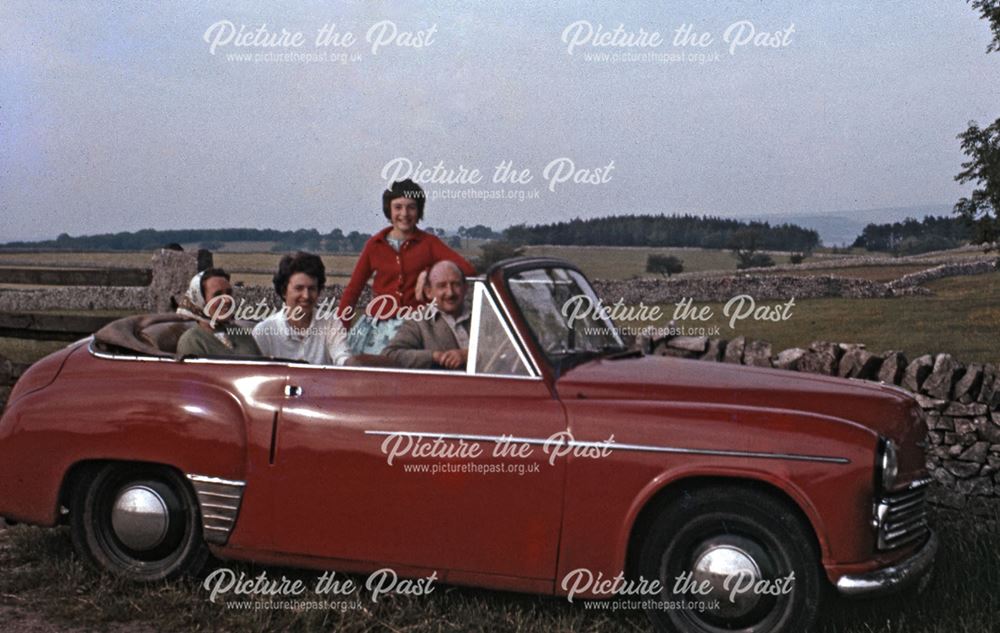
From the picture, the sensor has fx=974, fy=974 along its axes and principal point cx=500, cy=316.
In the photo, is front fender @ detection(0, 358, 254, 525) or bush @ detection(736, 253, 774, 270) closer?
front fender @ detection(0, 358, 254, 525)

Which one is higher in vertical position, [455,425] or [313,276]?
[313,276]

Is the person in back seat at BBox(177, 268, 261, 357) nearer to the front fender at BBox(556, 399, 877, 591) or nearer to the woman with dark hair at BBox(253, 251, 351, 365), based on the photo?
the woman with dark hair at BBox(253, 251, 351, 365)

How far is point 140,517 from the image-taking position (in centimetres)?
514

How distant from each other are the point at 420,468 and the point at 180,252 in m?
6.20

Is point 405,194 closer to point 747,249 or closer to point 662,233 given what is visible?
point 662,233

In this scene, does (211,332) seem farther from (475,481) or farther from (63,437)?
(475,481)

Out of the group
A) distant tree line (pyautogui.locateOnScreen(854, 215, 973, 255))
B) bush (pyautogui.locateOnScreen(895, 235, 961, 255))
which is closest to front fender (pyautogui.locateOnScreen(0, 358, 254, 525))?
distant tree line (pyautogui.locateOnScreen(854, 215, 973, 255))

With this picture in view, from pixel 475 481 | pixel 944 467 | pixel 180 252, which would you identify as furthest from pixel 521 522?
pixel 180 252

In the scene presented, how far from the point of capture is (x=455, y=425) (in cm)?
454

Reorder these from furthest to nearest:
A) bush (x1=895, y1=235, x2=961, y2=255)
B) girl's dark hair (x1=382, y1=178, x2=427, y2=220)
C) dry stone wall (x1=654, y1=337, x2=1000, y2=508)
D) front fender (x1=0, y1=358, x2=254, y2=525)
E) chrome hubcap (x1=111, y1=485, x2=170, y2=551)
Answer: bush (x1=895, y1=235, x2=961, y2=255) < dry stone wall (x1=654, y1=337, x2=1000, y2=508) < girl's dark hair (x1=382, y1=178, x2=427, y2=220) < chrome hubcap (x1=111, y1=485, x2=170, y2=551) < front fender (x1=0, y1=358, x2=254, y2=525)

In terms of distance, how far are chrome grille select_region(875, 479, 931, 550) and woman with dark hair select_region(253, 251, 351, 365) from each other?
2833 millimetres

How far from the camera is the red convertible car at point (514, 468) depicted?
13.5 ft

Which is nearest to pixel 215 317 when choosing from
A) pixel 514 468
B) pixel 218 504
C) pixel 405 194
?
pixel 218 504

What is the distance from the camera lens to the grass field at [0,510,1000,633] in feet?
14.9
